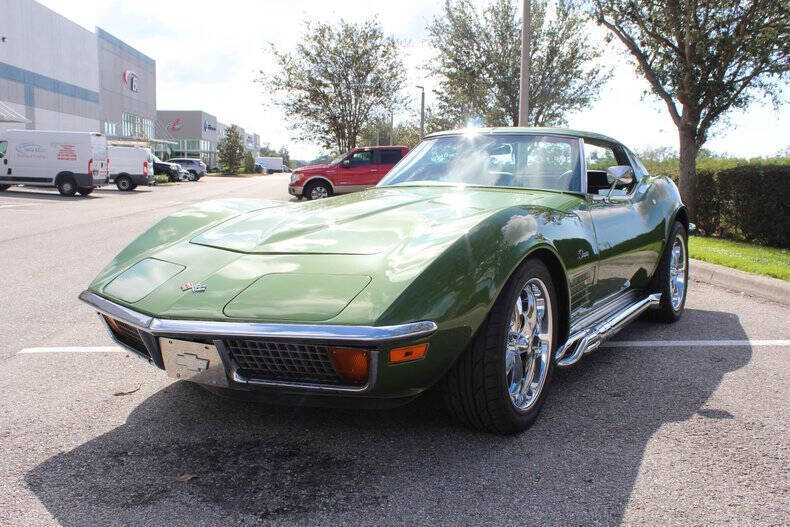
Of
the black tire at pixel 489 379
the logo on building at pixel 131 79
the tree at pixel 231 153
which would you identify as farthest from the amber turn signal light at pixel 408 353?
the tree at pixel 231 153

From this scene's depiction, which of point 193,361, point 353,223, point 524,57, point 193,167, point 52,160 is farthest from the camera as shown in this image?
point 193,167

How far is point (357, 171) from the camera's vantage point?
20.4 meters

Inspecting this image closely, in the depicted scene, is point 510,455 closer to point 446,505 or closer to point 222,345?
point 446,505

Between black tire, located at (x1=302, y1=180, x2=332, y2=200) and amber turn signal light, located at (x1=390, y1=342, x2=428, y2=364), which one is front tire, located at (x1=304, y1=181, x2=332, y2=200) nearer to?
black tire, located at (x1=302, y1=180, x2=332, y2=200)

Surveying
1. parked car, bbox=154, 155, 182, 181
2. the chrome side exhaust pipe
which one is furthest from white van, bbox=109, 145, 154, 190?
the chrome side exhaust pipe

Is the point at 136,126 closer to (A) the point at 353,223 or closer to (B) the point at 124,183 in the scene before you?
(B) the point at 124,183

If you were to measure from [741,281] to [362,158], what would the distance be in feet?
48.2

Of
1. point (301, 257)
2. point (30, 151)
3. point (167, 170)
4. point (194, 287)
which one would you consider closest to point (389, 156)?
point (30, 151)

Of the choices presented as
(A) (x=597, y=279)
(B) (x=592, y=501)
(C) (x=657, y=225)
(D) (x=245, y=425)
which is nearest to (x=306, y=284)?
(D) (x=245, y=425)

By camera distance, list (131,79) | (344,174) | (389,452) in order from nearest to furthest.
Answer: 1. (389,452)
2. (344,174)
3. (131,79)

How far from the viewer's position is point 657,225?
466 cm

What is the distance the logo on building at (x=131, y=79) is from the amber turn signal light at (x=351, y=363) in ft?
237

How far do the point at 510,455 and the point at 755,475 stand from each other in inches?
36.7

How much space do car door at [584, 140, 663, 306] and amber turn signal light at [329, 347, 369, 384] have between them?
177cm
